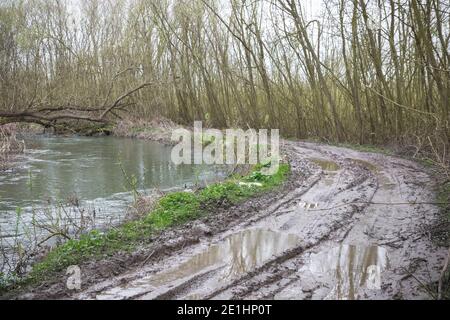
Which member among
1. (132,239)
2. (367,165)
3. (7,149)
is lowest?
(132,239)

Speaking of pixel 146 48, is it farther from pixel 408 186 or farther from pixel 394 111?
pixel 408 186

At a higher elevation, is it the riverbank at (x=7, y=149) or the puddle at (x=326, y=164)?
the riverbank at (x=7, y=149)

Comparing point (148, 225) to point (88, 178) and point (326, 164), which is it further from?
point (326, 164)

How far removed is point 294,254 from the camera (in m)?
5.30

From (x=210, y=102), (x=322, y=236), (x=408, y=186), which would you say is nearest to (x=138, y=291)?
(x=322, y=236)

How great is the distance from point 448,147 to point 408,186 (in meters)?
1.93

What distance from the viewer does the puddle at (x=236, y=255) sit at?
15.6 feet

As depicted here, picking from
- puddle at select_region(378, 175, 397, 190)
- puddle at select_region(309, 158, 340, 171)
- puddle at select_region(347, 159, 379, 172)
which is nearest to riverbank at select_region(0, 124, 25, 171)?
puddle at select_region(309, 158, 340, 171)

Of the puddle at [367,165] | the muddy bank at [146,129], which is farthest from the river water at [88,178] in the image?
the puddle at [367,165]

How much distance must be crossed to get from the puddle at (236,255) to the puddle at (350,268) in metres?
0.59

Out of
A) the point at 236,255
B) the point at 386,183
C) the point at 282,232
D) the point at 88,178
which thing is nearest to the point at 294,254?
the point at 236,255

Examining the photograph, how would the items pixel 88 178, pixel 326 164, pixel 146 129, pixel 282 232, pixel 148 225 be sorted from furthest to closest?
pixel 146 129
pixel 88 178
pixel 326 164
pixel 148 225
pixel 282 232

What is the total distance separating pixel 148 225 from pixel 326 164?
6831mm

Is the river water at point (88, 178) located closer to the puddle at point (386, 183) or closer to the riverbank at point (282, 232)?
the riverbank at point (282, 232)
